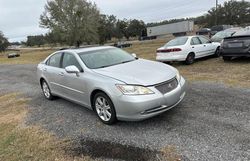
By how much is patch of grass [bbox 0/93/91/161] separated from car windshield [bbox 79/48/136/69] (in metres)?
1.77

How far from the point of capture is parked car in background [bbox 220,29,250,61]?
31.7 feet

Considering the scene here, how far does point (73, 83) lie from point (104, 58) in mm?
932

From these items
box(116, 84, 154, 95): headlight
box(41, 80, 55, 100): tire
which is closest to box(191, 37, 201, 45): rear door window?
box(41, 80, 55, 100): tire

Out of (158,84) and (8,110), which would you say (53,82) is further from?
(158,84)

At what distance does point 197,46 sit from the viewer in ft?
37.7

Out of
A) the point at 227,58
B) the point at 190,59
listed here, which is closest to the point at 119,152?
the point at 190,59

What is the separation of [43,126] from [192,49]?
809 cm

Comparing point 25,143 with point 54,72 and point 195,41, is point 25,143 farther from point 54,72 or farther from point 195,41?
point 195,41

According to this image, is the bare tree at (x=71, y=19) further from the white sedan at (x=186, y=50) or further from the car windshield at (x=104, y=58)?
the car windshield at (x=104, y=58)

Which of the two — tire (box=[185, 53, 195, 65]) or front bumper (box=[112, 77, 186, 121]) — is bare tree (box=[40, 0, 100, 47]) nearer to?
tire (box=[185, 53, 195, 65])

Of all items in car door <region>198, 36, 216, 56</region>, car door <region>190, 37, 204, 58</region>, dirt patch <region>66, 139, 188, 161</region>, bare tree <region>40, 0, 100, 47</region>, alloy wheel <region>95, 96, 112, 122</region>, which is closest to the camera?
dirt patch <region>66, 139, 188, 161</region>

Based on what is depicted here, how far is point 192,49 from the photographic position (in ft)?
36.6

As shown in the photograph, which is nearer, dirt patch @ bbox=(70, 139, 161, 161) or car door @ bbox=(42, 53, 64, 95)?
dirt patch @ bbox=(70, 139, 161, 161)

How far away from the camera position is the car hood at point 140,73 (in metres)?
4.38
